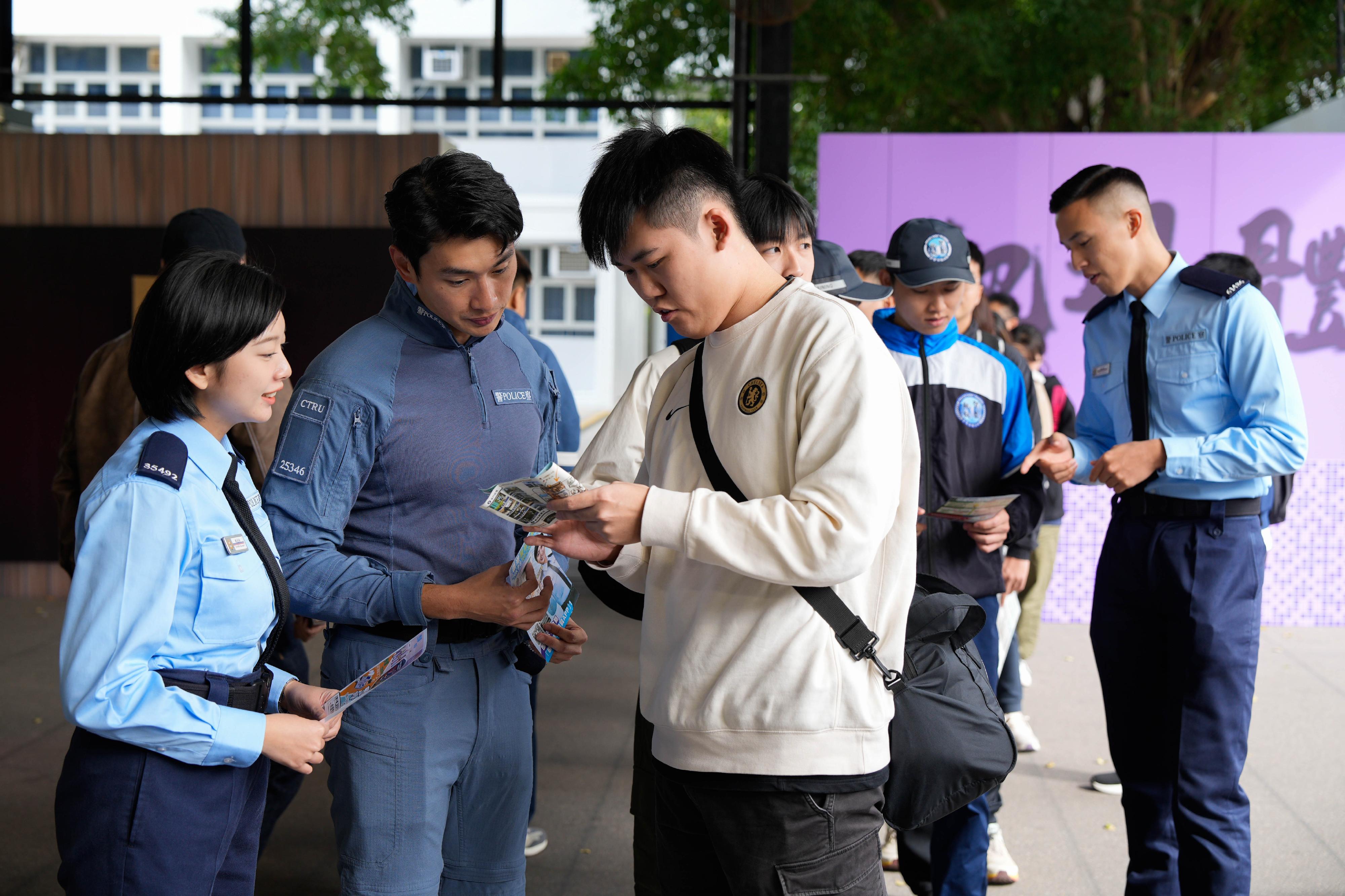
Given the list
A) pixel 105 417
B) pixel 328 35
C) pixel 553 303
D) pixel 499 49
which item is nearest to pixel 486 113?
pixel 553 303

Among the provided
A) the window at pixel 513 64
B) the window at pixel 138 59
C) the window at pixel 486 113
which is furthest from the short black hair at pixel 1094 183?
the window at pixel 138 59

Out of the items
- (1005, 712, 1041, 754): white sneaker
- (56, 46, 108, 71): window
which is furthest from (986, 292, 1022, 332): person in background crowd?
(56, 46, 108, 71): window

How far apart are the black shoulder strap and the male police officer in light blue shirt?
1.36m

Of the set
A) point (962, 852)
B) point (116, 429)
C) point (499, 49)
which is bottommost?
point (962, 852)

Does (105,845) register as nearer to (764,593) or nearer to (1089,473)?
(764,593)

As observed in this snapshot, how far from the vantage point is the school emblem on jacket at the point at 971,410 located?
279 centimetres

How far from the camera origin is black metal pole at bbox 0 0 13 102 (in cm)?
698

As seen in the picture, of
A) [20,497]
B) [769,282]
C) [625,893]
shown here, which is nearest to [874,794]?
[769,282]

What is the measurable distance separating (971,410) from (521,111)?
17952 millimetres

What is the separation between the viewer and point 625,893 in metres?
3.26

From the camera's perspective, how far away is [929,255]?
2.81 metres

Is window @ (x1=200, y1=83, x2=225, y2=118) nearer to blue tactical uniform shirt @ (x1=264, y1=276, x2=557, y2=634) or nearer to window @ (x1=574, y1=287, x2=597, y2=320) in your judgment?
window @ (x1=574, y1=287, x2=597, y2=320)

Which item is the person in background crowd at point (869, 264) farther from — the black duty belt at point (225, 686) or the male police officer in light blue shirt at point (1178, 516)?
the black duty belt at point (225, 686)

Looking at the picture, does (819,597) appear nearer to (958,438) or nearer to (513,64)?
(958,438)
